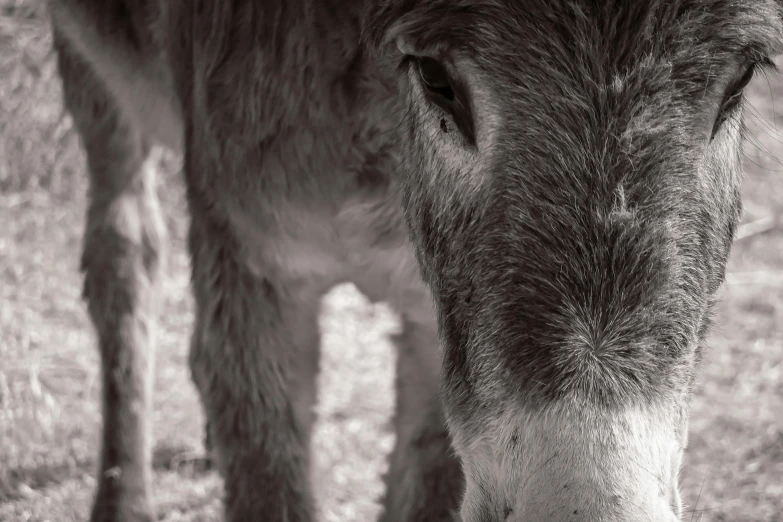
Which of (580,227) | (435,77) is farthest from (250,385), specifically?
(580,227)

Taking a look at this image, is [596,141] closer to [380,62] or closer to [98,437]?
[380,62]

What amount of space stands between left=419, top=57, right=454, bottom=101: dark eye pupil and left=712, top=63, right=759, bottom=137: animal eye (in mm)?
533

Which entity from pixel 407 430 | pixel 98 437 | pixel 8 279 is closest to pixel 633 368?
pixel 407 430

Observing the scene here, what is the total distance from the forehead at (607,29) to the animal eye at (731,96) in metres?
0.06

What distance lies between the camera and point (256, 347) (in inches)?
112

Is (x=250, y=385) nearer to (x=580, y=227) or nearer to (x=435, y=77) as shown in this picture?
(x=435, y=77)

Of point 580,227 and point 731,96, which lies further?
point 731,96

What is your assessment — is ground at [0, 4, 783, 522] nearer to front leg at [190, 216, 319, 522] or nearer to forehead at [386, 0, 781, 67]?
front leg at [190, 216, 319, 522]

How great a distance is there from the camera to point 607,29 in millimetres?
1832

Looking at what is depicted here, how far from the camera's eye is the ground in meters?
3.89

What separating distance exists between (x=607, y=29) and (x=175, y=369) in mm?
3497

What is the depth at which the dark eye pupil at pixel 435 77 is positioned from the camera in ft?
6.64

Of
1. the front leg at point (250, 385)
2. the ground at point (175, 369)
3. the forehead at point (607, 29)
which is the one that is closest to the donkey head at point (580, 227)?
the forehead at point (607, 29)

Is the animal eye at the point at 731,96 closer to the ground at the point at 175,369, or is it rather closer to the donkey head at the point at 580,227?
the donkey head at the point at 580,227
